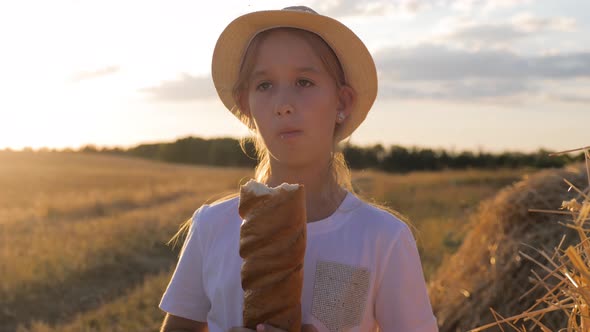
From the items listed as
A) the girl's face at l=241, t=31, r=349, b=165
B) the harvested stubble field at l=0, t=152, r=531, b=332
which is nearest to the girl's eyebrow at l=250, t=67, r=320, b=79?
the girl's face at l=241, t=31, r=349, b=165

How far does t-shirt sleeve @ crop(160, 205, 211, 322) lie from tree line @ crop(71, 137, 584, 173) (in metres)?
18.0

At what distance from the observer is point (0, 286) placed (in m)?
7.50

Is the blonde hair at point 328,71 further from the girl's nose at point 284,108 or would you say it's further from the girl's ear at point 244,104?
the girl's nose at point 284,108

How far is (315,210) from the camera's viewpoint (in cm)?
246

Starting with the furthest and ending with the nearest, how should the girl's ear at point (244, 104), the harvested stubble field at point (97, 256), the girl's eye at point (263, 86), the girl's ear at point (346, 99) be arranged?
1. the harvested stubble field at point (97, 256)
2. the girl's ear at point (244, 104)
3. the girl's ear at point (346, 99)
4. the girl's eye at point (263, 86)

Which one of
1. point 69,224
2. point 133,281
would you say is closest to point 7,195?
point 69,224

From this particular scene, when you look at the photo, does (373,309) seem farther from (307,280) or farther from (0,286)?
(0,286)

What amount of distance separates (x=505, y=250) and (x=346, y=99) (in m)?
2.88

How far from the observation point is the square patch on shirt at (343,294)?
2.28 metres

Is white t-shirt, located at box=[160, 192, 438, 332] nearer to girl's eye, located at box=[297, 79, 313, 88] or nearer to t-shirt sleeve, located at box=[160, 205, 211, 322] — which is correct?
t-shirt sleeve, located at box=[160, 205, 211, 322]

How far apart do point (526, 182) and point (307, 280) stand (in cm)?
338

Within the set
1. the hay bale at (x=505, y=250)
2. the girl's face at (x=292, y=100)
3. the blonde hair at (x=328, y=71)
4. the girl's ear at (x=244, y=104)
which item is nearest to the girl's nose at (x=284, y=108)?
the girl's face at (x=292, y=100)

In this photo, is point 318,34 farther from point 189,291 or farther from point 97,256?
point 97,256

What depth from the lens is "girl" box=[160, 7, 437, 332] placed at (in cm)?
228
